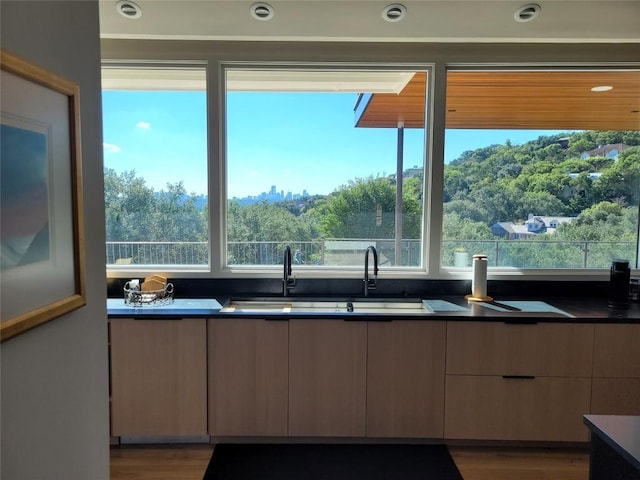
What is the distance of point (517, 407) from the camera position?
7.83 feet

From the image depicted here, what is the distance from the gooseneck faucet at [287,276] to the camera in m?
2.77

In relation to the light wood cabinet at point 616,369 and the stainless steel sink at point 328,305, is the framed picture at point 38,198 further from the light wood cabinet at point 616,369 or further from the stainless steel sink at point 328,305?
the light wood cabinet at point 616,369

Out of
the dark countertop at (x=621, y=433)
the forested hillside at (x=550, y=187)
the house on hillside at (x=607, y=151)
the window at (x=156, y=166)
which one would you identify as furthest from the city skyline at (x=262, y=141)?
the dark countertop at (x=621, y=433)

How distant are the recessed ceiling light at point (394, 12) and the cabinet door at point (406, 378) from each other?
6.35ft

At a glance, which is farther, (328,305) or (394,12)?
(328,305)

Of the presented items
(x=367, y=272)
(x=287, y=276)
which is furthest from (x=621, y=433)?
(x=287, y=276)

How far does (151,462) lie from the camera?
233 cm

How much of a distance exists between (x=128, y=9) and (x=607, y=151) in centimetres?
348

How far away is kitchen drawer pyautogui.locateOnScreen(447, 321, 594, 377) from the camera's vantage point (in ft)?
7.70

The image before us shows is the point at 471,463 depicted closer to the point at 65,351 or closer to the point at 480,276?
the point at 480,276

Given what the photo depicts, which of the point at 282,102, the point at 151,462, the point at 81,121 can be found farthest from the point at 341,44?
the point at 151,462

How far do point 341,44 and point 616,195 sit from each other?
2.33m

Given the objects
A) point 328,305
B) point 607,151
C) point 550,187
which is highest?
point 607,151

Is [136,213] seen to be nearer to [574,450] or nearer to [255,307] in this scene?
[255,307]
